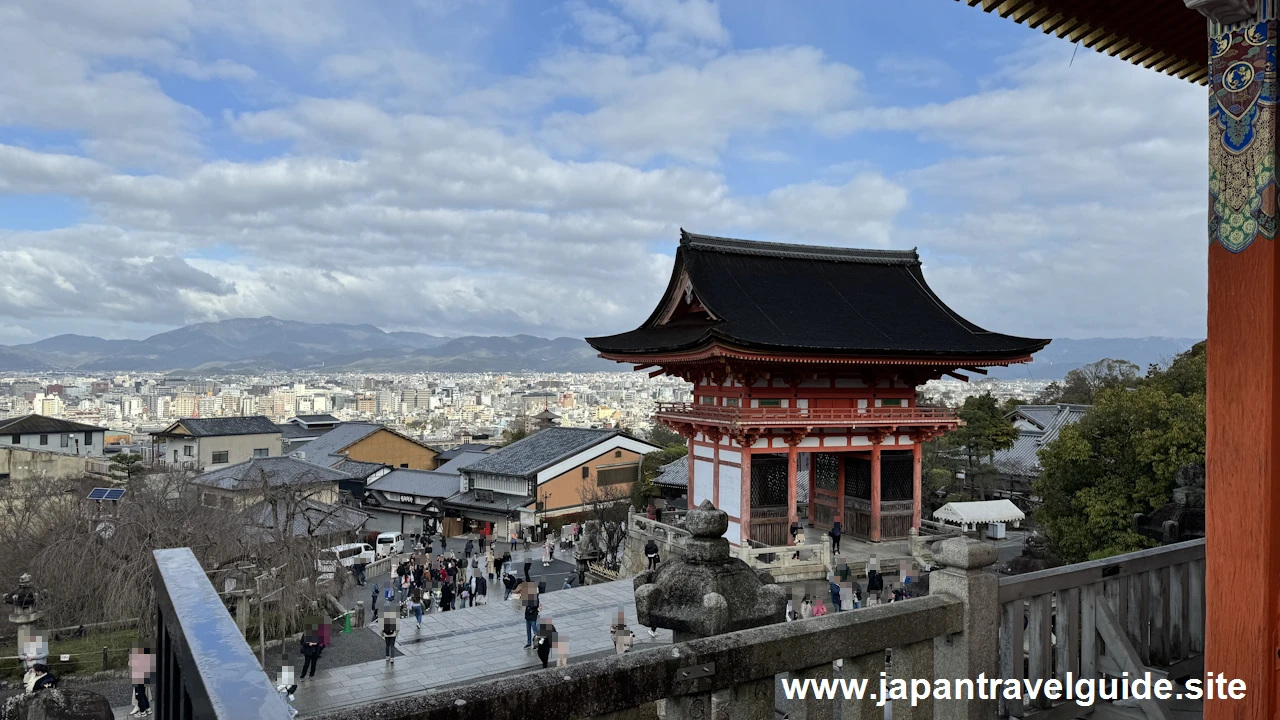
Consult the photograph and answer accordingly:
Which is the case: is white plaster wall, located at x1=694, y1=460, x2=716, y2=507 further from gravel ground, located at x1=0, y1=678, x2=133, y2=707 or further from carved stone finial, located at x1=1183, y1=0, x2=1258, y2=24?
carved stone finial, located at x1=1183, y1=0, x2=1258, y2=24

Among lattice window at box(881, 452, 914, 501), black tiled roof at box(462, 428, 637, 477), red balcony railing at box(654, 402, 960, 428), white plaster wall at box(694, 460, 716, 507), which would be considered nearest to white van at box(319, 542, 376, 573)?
white plaster wall at box(694, 460, 716, 507)

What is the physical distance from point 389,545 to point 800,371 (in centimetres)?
2210

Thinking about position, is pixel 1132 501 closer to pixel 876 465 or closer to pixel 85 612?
pixel 876 465

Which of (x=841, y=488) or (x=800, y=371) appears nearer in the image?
(x=800, y=371)

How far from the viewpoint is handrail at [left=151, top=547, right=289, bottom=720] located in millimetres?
1201

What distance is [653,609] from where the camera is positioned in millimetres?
3289

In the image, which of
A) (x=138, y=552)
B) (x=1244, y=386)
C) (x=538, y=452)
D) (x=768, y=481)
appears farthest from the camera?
(x=538, y=452)

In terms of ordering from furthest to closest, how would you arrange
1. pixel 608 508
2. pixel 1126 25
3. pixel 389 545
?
pixel 389 545, pixel 608 508, pixel 1126 25

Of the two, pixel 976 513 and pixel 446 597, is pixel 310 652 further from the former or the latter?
pixel 976 513

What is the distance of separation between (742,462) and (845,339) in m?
3.94

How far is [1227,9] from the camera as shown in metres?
3.26

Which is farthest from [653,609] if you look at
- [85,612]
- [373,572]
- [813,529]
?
[373,572]

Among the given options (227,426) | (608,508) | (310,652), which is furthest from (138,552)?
(227,426)

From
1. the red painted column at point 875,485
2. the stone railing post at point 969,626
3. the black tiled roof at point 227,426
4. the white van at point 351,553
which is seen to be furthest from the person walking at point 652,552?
the black tiled roof at point 227,426
